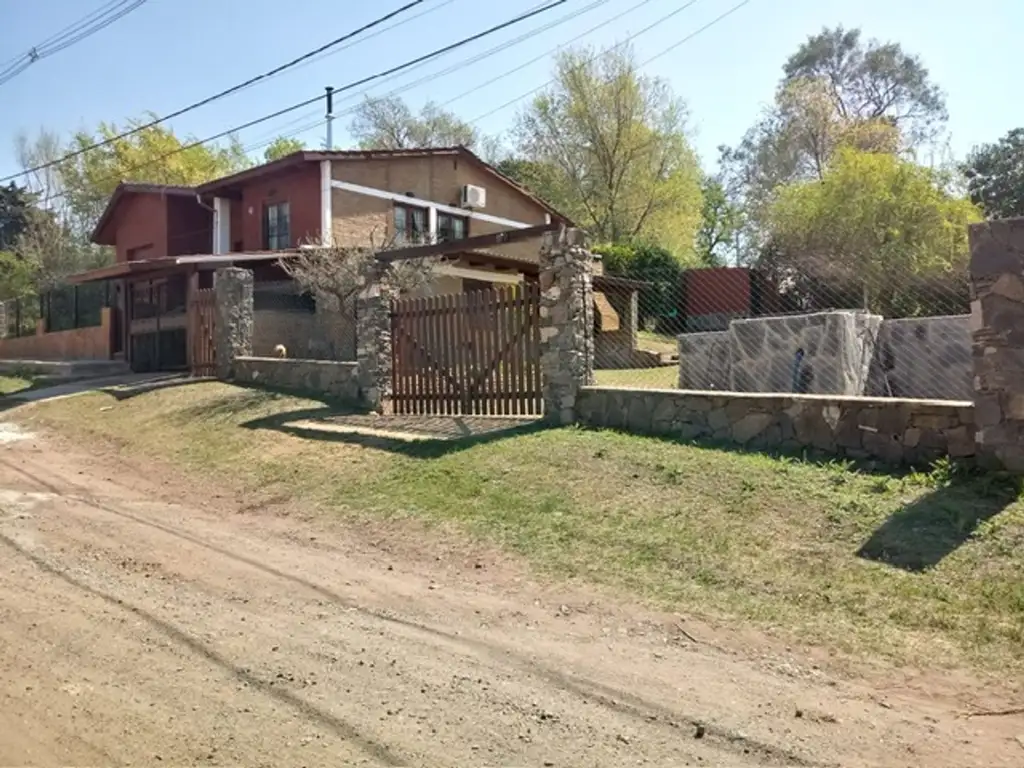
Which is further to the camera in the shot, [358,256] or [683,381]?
[358,256]

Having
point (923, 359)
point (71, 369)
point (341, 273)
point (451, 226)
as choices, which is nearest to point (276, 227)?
point (451, 226)

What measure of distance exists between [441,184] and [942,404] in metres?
22.3

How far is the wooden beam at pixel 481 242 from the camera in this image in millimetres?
9656

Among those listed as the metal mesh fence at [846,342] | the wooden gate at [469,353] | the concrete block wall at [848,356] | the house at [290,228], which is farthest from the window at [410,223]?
the concrete block wall at [848,356]

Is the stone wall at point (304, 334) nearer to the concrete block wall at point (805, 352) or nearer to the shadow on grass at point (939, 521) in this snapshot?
the concrete block wall at point (805, 352)

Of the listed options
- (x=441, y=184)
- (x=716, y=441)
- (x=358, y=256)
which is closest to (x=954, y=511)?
(x=716, y=441)

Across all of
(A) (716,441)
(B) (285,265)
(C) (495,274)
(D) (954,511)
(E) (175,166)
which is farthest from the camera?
(E) (175,166)

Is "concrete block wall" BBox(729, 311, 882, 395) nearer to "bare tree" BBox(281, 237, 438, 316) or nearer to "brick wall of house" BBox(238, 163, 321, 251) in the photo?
"bare tree" BBox(281, 237, 438, 316)

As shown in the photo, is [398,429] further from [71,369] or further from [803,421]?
[71,369]

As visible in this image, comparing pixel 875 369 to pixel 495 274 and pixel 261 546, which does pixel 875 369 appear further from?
pixel 495 274

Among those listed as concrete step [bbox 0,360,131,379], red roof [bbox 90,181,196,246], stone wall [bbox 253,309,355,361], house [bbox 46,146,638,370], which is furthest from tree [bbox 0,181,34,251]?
stone wall [bbox 253,309,355,361]

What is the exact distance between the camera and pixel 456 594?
5410 millimetres

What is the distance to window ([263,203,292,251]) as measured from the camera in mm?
24484

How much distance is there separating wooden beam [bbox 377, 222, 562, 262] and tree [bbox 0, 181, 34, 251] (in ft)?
148
